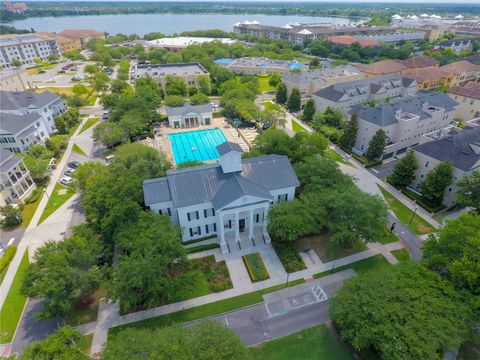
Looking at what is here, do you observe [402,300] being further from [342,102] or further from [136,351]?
[342,102]

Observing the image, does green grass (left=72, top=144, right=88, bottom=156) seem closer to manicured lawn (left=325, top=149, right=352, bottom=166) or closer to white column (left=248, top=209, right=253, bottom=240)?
white column (left=248, top=209, right=253, bottom=240)

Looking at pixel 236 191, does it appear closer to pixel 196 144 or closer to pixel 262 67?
pixel 196 144

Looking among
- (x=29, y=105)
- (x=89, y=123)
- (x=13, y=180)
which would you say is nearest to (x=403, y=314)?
(x=13, y=180)

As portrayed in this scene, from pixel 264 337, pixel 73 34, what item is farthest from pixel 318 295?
pixel 73 34

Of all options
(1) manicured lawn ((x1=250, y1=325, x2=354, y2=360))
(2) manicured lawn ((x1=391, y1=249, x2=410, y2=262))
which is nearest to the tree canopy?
(1) manicured lawn ((x1=250, y1=325, x2=354, y2=360))

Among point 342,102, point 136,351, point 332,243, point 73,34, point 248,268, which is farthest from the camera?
point 73,34

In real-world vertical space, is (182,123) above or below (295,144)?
below
